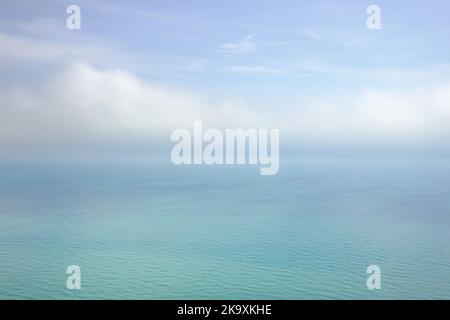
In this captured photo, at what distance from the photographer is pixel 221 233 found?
12953 millimetres

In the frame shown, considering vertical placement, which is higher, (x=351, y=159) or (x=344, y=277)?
(x=351, y=159)

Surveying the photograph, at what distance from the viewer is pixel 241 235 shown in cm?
1274

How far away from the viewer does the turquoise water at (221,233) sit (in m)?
9.04

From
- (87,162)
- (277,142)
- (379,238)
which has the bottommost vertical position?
(379,238)

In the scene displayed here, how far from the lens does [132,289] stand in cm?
873

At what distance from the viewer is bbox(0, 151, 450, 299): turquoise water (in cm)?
904

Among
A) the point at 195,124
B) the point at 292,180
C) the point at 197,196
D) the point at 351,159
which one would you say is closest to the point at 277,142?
the point at 195,124

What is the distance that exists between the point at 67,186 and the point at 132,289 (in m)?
13.6

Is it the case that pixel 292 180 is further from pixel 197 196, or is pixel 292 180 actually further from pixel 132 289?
pixel 132 289

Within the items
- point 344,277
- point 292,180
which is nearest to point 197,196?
point 292,180

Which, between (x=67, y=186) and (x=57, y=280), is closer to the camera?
(x=57, y=280)
